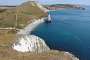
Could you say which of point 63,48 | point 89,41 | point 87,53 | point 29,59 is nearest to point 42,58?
point 29,59

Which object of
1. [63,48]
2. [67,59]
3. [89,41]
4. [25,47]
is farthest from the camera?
[89,41]

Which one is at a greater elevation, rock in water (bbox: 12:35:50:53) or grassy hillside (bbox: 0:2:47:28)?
rock in water (bbox: 12:35:50:53)

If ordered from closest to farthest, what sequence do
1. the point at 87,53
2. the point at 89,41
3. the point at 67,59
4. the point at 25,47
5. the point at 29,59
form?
the point at 29,59, the point at 67,59, the point at 25,47, the point at 87,53, the point at 89,41

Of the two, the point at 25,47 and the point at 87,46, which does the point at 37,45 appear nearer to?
the point at 25,47

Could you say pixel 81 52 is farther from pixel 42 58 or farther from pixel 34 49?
pixel 42 58

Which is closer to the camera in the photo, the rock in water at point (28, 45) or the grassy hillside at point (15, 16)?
the rock in water at point (28, 45)

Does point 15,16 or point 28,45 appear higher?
point 28,45

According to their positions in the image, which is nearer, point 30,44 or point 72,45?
point 30,44

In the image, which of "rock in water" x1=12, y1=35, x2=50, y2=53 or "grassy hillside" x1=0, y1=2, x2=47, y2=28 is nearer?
"rock in water" x1=12, y1=35, x2=50, y2=53

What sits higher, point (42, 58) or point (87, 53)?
point (42, 58)

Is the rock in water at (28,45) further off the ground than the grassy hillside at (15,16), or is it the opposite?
the rock in water at (28,45)

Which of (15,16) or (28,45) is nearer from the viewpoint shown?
(28,45)
